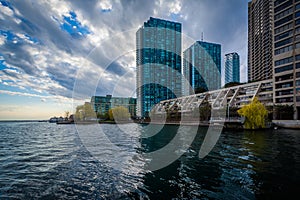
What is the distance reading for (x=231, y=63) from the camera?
162750 millimetres

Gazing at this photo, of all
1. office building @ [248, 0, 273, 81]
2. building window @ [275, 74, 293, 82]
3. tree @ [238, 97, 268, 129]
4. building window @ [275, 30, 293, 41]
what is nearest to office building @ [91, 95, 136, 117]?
building window @ [275, 74, 293, 82]

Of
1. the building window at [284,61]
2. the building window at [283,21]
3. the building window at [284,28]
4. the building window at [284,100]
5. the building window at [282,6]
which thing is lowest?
the building window at [284,100]

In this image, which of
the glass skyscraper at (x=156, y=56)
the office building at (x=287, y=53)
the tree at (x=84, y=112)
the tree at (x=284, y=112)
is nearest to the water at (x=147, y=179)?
the glass skyscraper at (x=156, y=56)

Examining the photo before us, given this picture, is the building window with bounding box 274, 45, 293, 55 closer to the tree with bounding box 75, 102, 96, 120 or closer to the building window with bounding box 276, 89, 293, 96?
the building window with bounding box 276, 89, 293, 96

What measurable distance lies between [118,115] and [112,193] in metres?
73.5

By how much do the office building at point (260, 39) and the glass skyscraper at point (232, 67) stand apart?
3356 centimetres

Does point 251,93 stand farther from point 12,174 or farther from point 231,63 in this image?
point 231,63

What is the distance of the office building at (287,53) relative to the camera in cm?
4888

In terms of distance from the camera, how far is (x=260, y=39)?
4222 inches

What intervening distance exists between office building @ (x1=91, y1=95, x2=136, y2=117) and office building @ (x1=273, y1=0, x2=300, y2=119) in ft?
243

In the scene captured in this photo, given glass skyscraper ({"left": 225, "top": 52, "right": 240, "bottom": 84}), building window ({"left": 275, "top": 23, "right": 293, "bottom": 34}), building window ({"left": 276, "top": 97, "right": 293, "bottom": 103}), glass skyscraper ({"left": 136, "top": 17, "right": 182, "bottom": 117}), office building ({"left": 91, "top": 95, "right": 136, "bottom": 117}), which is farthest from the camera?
glass skyscraper ({"left": 225, "top": 52, "right": 240, "bottom": 84})

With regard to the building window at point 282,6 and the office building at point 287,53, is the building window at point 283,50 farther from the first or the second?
the building window at point 282,6

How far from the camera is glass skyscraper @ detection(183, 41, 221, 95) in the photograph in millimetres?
75750

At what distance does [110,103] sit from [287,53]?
342 feet
